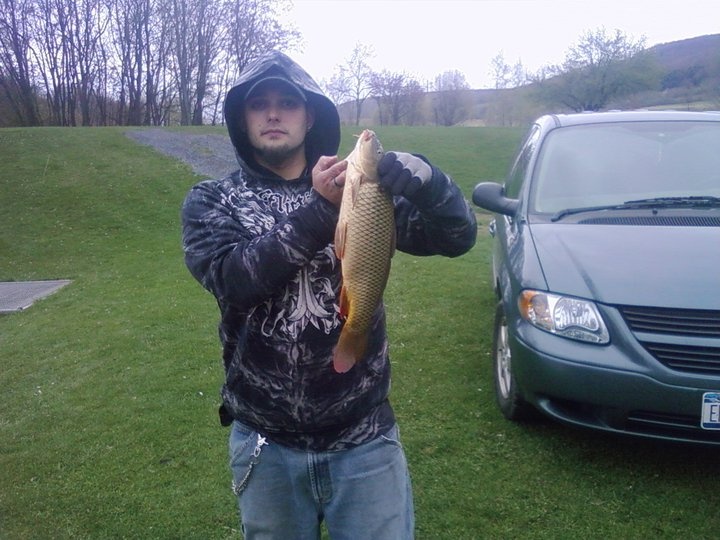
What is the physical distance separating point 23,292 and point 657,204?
826cm

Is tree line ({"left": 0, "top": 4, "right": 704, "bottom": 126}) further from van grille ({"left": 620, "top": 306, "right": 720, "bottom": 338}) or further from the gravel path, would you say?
van grille ({"left": 620, "top": 306, "right": 720, "bottom": 338})

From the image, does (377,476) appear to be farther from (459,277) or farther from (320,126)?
(459,277)

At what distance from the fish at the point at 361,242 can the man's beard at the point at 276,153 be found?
1.14 feet

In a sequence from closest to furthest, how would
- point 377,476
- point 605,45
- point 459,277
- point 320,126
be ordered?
point 377,476 < point 320,126 < point 459,277 < point 605,45

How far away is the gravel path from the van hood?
1440 centimetres

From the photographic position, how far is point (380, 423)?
76.7 inches

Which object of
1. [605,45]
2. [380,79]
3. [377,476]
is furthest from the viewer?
[380,79]

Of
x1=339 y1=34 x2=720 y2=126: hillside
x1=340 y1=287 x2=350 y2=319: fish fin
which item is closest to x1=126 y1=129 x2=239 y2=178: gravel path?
x1=340 y1=287 x2=350 y2=319: fish fin

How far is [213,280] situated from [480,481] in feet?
7.43

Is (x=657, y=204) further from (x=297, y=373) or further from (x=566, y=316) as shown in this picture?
(x=297, y=373)

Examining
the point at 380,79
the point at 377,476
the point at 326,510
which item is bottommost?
the point at 326,510

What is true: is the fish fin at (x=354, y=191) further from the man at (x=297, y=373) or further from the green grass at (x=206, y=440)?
the green grass at (x=206, y=440)

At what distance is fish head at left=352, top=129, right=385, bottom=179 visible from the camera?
5.46ft

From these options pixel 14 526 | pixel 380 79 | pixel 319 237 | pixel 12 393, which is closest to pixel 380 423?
pixel 319 237
